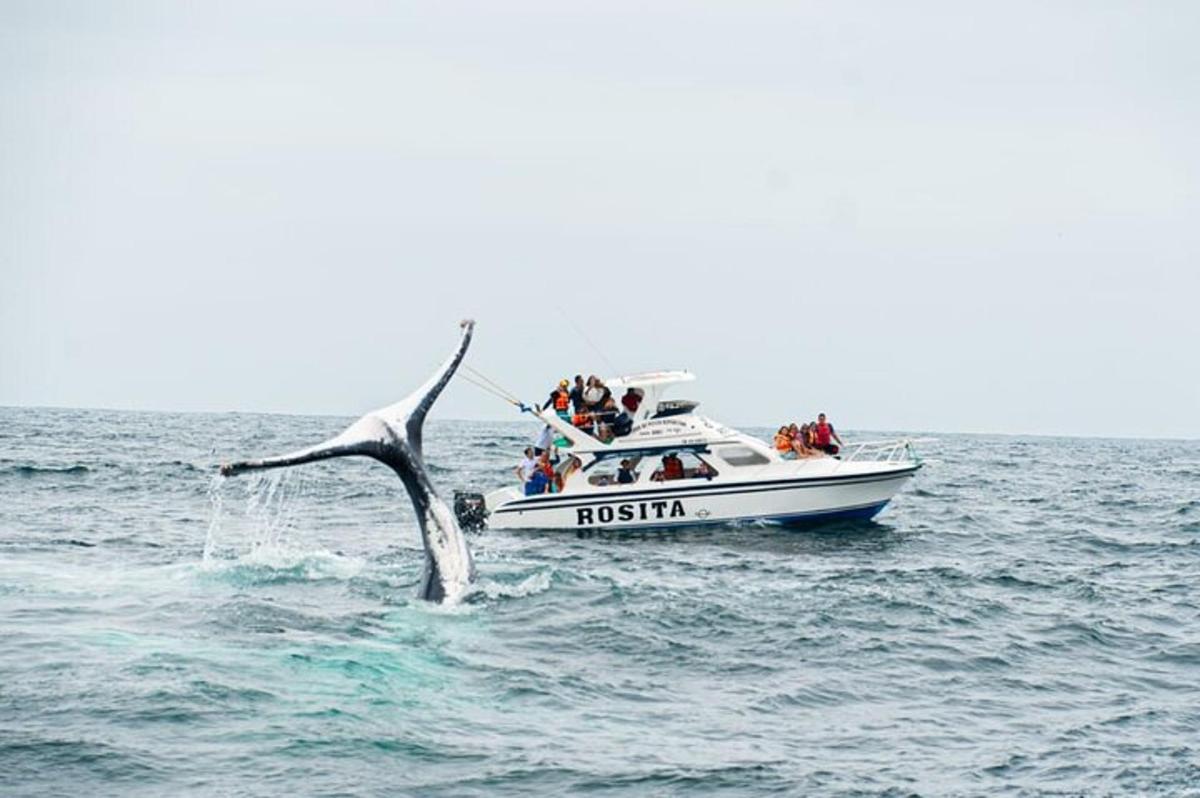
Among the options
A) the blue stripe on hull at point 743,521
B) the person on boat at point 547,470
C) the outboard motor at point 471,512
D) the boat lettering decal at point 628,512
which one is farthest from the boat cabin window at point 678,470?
the outboard motor at point 471,512

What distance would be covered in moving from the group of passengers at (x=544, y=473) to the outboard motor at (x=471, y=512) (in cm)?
100

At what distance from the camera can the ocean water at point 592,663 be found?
13.5 m

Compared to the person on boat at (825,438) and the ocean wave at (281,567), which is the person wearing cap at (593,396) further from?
the ocean wave at (281,567)

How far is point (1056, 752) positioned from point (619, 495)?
16.7 m

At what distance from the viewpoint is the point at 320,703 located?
48.5 feet

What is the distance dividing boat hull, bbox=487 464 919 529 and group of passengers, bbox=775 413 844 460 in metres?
0.97

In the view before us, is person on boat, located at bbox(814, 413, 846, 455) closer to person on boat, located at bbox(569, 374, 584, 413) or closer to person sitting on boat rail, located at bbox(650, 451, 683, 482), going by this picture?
person sitting on boat rail, located at bbox(650, 451, 683, 482)

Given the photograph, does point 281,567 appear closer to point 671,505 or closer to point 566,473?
point 566,473

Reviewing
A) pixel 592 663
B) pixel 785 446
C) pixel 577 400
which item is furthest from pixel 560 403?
pixel 592 663

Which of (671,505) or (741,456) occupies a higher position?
(741,456)

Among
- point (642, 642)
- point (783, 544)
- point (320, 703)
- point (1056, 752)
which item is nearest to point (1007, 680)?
point (1056, 752)

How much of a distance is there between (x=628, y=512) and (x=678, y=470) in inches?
54.4

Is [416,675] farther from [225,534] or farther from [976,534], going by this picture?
[976,534]

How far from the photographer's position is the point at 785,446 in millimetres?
31578
